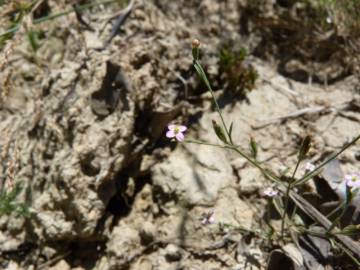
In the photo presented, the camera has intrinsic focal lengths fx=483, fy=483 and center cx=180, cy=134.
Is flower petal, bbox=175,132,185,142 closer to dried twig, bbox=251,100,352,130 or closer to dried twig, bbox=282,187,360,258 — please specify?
dried twig, bbox=282,187,360,258

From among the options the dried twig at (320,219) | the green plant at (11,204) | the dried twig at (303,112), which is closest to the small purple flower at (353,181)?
the dried twig at (320,219)

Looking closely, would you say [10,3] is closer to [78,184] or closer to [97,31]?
[97,31]

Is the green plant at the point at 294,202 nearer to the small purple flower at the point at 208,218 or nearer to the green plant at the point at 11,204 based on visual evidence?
the small purple flower at the point at 208,218

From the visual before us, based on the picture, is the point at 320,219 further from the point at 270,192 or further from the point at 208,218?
the point at 208,218

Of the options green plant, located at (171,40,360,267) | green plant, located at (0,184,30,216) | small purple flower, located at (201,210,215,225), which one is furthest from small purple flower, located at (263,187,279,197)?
green plant, located at (0,184,30,216)

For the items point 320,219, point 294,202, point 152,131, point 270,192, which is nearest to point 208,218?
point 270,192

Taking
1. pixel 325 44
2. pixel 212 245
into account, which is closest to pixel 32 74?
pixel 212 245

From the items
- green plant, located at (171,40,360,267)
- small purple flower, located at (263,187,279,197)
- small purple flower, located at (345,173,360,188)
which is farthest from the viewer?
small purple flower, located at (263,187,279,197)

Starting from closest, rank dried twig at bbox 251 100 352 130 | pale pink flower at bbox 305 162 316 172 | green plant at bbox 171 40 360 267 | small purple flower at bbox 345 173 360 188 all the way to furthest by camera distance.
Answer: green plant at bbox 171 40 360 267 < small purple flower at bbox 345 173 360 188 < pale pink flower at bbox 305 162 316 172 < dried twig at bbox 251 100 352 130
